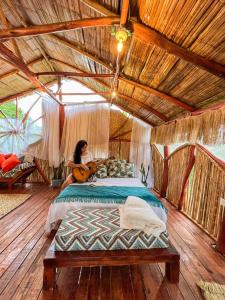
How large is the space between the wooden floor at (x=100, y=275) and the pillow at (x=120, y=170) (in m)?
1.82

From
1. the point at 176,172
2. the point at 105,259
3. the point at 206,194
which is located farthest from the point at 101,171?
the point at 105,259

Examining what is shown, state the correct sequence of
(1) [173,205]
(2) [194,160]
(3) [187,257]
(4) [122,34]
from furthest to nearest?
(1) [173,205] < (2) [194,160] < (3) [187,257] < (4) [122,34]

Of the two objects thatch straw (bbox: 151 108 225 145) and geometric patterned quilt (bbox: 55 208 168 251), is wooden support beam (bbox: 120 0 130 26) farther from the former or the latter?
geometric patterned quilt (bbox: 55 208 168 251)

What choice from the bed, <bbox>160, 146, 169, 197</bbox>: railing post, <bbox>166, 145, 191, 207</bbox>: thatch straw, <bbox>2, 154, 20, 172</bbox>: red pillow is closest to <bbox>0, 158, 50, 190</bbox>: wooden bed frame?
<bbox>2, 154, 20, 172</bbox>: red pillow

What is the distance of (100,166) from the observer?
4.59 m

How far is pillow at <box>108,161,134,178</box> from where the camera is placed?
4.55 meters

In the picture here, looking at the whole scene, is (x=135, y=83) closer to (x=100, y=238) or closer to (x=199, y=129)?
(x=199, y=129)

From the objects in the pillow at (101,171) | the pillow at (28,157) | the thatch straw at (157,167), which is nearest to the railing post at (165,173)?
the thatch straw at (157,167)

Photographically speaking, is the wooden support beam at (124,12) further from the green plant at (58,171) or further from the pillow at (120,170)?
the green plant at (58,171)

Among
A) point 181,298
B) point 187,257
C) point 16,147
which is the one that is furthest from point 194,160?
point 16,147

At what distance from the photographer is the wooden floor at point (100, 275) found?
1.77 meters

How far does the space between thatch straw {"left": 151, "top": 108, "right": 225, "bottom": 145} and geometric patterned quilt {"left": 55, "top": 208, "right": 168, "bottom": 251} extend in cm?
151

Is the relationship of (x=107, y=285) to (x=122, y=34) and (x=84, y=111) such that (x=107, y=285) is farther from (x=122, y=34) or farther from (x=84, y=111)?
(x=84, y=111)

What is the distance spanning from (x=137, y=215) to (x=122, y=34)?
1.86 meters
